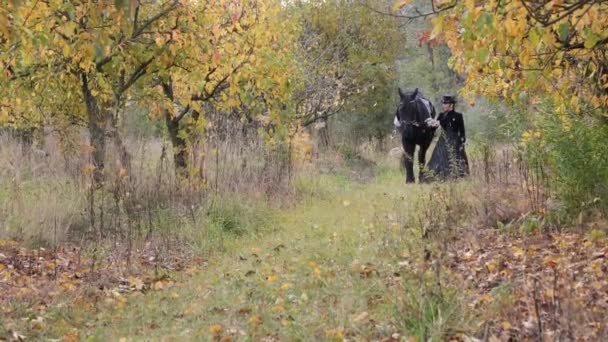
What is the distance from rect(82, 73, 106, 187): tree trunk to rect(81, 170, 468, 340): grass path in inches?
93.3

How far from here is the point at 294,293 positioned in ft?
20.0

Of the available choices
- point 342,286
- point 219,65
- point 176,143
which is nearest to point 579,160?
point 342,286

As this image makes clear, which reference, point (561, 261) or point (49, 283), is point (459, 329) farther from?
point (49, 283)

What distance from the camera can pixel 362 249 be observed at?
731cm

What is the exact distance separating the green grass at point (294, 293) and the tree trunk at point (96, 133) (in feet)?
5.71

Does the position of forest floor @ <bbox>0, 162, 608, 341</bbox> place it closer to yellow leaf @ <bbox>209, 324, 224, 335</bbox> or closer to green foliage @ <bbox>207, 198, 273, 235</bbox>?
yellow leaf @ <bbox>209, 324, 224, 335</bbox>

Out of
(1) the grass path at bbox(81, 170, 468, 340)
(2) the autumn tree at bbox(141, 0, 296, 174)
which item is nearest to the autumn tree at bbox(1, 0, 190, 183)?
(2) the autumn tree at bbox(141, 0, 296, 174)

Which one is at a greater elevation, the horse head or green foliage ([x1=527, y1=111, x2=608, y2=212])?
the horse head

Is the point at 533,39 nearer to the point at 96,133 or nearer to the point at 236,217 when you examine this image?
the point at 236,217

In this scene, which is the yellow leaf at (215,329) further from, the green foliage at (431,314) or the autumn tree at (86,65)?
the autumn tree at (86,65)

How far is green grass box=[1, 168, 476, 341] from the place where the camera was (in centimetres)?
471

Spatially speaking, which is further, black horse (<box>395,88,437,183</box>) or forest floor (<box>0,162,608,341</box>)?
black horse (<box>395,88,437,183</box>)

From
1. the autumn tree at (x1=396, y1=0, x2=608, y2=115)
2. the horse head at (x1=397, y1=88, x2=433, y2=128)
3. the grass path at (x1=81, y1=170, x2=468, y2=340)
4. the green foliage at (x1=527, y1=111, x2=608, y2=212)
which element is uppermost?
the autumn tree at (x1=396, y1=0, x2=608, y2=115)

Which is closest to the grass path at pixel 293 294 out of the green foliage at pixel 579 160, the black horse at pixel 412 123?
the green foliage at pixel 579 160
